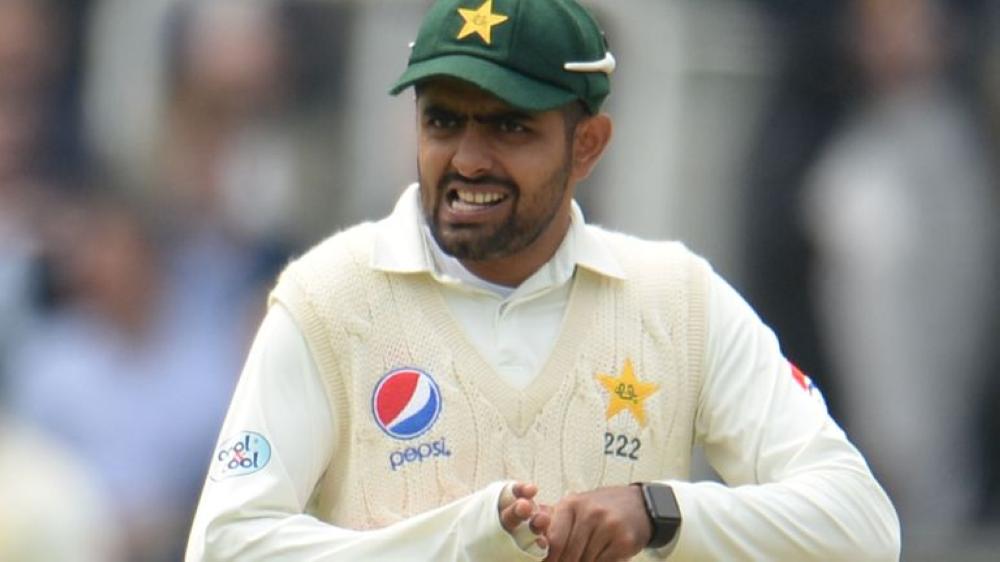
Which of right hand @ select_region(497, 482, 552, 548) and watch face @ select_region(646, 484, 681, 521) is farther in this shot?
watch face @ select_region(646, 484, 681, 521)

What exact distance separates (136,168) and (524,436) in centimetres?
420

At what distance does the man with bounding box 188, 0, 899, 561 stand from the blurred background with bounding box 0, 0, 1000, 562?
11.8ft

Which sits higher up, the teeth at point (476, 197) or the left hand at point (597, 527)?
the teeth at point (476, 197)

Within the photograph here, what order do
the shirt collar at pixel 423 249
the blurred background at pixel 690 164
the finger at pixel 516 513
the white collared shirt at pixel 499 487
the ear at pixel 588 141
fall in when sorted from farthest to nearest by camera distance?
1. the blurred background at pixel 690 164
2. the ear at pixel 588 141
3. the shirt collar at pixel 423 249
4. the white collared shirt at pixel 499 487
5. the finger at pixel 516 513

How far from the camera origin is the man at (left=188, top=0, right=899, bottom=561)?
16.8 ft

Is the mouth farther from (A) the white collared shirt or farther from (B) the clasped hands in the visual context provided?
(B) the clasped hands

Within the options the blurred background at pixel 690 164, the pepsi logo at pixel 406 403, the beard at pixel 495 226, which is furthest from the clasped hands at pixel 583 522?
the blurred background at pixel 690 164

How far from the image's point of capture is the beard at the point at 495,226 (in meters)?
5.22

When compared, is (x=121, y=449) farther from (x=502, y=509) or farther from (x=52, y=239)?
(x=502, y=509)

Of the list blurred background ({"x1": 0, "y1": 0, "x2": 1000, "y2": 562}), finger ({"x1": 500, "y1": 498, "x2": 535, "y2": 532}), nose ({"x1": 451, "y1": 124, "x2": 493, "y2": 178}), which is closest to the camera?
finger ({"x1": 500, "y1": 498, "x2": 535, "y2": 532})

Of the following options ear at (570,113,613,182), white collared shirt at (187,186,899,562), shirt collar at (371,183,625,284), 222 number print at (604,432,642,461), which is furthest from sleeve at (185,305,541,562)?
ear at (570,113,613,182)

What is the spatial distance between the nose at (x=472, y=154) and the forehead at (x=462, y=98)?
0.04 metres

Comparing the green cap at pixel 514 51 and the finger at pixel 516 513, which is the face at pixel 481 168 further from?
the finger at pixel 516 513

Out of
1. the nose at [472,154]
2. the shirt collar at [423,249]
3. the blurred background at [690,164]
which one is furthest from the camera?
the blurred background at [690,164]
